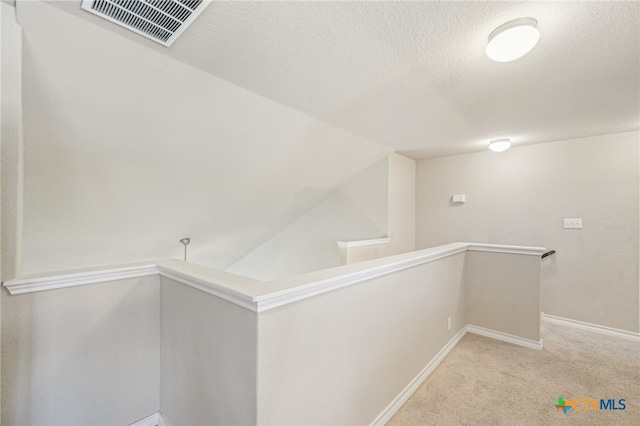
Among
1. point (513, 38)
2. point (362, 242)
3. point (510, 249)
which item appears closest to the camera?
point (513, 38)

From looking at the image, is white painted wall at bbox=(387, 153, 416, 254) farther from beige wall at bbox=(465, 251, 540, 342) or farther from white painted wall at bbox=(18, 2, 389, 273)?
beige wall at bbox=(465, 251, 540, 342)

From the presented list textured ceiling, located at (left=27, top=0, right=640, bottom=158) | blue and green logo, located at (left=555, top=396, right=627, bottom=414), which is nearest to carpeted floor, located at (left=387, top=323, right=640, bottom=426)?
blue and green logo, located at (left=555, top=396, right=627, bottom=414)

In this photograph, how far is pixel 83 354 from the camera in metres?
1.52

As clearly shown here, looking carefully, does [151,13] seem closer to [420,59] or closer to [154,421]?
[420,59]

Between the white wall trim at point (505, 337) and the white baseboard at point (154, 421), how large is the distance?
2950 mm

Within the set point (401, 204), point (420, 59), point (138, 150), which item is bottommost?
point (401, 204)

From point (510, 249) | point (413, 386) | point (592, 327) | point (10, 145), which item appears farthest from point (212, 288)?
point (592, 327)

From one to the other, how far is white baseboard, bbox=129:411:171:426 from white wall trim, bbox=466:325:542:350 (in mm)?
2950

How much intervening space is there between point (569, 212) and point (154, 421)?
15.1 feet

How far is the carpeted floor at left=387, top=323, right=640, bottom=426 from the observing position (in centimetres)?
180

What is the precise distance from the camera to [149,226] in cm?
303

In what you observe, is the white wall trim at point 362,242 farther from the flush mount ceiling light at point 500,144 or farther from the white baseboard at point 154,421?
the white baseboard at point 154,421

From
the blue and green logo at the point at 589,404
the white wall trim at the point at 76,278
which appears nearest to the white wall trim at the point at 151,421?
the white wall trim at the point at 76,278

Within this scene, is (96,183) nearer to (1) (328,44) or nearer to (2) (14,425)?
(2) (14,425)
